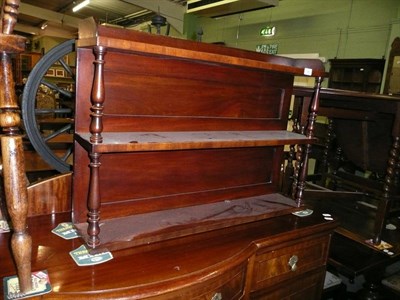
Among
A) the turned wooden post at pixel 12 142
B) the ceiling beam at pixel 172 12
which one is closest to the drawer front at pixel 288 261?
the turned wooden post at pixel 12 142

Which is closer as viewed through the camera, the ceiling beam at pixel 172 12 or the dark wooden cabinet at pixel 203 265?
the dark wooden cabinet at pixel 203 265

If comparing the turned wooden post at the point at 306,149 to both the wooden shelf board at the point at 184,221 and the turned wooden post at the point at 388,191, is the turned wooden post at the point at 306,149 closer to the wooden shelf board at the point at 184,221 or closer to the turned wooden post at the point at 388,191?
the wooden shelf board at the point at 184,221

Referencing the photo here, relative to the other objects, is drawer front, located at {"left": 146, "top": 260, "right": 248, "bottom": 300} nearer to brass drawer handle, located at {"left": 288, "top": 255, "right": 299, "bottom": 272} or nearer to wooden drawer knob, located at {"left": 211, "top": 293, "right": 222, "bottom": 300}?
wooden drawer knob, located at {"left": 211, "top": 293, "right": 222, "bottom": 300}

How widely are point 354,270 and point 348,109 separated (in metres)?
1.26

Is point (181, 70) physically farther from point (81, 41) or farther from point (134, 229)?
point (134, 229)

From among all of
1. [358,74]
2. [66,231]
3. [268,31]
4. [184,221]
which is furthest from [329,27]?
[66,231]

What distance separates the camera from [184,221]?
1.33m

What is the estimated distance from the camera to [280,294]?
1.51 m

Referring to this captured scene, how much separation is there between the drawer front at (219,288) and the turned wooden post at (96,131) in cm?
30

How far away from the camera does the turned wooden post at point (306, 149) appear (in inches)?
62.9

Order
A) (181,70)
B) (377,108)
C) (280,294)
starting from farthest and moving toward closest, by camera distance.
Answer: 1. (377,108)
2. (280,294)
3. (181,70)

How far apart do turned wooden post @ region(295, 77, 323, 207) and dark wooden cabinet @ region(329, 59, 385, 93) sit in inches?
172

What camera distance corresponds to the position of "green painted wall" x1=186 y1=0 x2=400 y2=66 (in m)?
5.77

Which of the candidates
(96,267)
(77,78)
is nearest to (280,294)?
(96,267)
